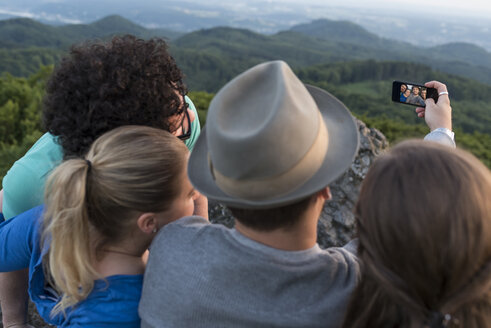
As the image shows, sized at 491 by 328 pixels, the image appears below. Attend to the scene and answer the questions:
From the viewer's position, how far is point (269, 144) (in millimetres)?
1134

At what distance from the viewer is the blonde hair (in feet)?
4.55

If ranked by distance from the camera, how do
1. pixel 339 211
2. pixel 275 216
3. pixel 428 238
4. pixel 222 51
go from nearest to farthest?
pixel 428 238
pixel 275 216
pixel 339 211
pixel 222 51

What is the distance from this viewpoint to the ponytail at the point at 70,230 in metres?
1.38

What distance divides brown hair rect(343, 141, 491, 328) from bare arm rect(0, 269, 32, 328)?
1714 mm

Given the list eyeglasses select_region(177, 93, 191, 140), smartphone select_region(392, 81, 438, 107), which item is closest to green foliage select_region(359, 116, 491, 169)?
smartphone select_region(392, 81, 438, 107)

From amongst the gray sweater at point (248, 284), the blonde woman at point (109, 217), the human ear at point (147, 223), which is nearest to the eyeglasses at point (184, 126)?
the blonde woman at point (109, 217)

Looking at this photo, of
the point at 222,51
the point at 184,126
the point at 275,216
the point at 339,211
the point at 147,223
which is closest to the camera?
the point at 275,216

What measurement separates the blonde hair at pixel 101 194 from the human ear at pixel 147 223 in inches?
1.1

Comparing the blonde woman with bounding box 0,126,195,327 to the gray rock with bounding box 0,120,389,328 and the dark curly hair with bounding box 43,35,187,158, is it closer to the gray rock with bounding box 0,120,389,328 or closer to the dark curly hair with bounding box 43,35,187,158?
the dark curly hair with bounding box 43,35,187,158

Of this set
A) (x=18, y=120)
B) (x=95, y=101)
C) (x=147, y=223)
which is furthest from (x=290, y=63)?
(x=147, y=223)

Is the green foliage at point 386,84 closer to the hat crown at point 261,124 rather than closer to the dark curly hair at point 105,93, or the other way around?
the dark curly hair at point 105,93

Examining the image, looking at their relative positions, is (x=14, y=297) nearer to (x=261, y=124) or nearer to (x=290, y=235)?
(x=290, y=235)

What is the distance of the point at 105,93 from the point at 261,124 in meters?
0.93

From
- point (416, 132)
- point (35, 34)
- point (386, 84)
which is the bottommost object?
point (386, 84)
